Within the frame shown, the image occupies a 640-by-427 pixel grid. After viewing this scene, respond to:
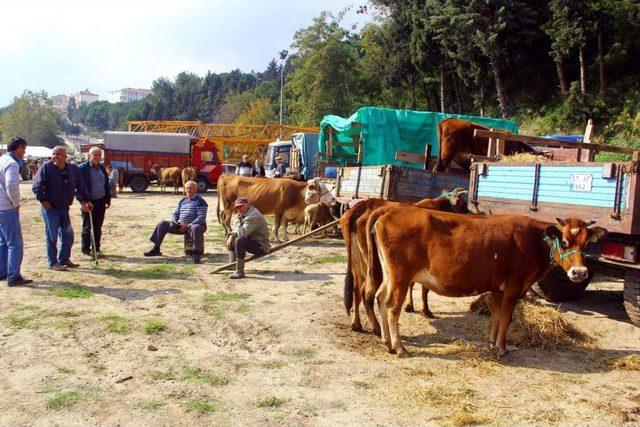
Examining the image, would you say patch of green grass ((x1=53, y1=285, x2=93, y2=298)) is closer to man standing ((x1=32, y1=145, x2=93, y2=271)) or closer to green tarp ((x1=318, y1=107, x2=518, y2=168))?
man standing ((x1=32, y1=145, x2=93, y2=271))

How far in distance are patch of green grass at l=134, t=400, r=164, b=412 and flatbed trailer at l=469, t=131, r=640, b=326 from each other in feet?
14.8

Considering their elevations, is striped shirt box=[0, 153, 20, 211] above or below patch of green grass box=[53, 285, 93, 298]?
above

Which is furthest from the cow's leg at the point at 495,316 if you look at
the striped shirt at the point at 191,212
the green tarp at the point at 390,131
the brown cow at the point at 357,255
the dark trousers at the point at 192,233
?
the green tarp at the point at 390,131

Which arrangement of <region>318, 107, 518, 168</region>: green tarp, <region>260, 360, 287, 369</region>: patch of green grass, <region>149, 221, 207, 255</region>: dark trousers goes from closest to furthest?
<region>260, 360, 287, 369</region>: patch of green grass
<region>149, 221, 207, 255</region>: dark trousers
<region>318, 107, 518, 168</region>: green tarp

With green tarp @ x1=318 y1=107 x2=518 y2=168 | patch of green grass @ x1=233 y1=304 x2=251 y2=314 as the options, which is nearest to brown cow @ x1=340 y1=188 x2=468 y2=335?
patch of green grass @ x1=233 y1=304 x2=251 y2=314

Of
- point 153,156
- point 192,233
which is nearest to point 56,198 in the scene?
point 192,233

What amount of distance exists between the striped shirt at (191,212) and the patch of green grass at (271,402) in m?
5.90

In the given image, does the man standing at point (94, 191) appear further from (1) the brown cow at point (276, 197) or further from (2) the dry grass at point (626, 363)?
(2) the dry grass at point (626, 363)

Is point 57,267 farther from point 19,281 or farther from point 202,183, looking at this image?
point 202,183

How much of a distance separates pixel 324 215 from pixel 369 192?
2651mm

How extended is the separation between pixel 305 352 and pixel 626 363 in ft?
9.87

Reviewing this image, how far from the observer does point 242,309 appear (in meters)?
6.57

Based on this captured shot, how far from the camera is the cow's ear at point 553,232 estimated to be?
5102 millimetres

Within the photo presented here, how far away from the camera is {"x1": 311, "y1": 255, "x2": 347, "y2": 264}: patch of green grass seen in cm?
966
